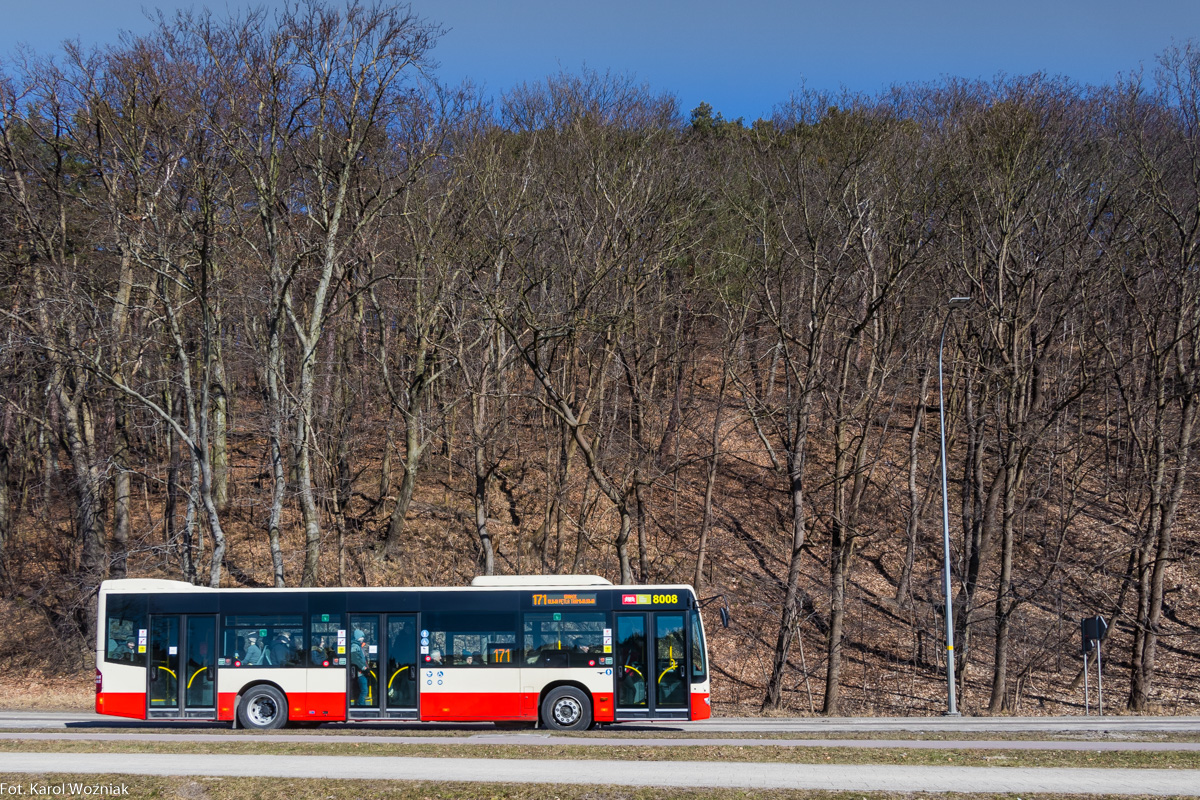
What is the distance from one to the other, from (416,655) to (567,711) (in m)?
3.05


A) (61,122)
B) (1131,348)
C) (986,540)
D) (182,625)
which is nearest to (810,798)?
(182,625)

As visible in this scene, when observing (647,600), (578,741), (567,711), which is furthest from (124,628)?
(647,600)

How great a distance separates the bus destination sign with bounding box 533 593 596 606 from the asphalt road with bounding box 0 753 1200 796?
4853 mm

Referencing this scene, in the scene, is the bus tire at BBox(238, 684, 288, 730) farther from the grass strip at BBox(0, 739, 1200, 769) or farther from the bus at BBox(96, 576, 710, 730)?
the grass strip at BBox(0, 739, 1200, 769)

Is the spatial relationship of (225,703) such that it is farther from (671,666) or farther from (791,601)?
(791,601)

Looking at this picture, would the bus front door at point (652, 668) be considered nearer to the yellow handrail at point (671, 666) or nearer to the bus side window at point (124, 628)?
the yellow handrail at point (671, 666)

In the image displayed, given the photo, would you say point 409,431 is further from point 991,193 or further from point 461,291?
point 991,193

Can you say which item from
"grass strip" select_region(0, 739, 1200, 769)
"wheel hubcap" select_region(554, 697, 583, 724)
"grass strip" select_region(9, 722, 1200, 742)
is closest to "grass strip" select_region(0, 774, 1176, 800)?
"grass strip" select_region(0, 739, 1200, 769)

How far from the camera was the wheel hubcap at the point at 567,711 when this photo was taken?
18.4 metres

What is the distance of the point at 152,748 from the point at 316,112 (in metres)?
17.0

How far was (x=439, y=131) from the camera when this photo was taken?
2892cm

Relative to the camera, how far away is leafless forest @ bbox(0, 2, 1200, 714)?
25516 millimetres

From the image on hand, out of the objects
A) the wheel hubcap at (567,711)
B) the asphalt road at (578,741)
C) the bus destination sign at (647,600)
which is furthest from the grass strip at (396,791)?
the bus destination sign at (647,600)

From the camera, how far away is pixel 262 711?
1878cm
